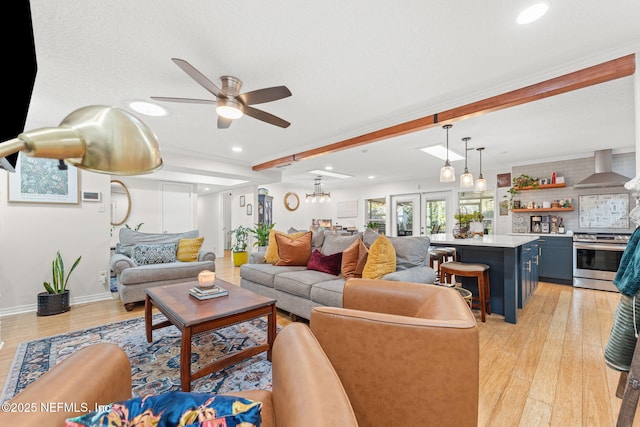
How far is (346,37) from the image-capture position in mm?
1830

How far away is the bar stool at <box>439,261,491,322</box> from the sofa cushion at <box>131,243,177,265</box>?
3675mm

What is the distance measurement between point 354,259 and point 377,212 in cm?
557

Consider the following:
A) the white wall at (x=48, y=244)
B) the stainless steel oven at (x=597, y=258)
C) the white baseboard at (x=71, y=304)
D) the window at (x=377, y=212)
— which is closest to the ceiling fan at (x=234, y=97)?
the white wall at (x=48, y=244)

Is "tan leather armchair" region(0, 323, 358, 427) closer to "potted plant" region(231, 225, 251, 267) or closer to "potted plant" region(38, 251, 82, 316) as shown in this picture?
"potted plant" region(38, 251, 82, 316)

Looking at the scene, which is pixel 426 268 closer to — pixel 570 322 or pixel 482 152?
pixel 570 322

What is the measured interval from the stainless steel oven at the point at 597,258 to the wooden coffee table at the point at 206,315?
5008 mm

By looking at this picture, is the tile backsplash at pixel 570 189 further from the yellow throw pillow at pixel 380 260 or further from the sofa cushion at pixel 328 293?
the sofa cushion at pixel 328 293

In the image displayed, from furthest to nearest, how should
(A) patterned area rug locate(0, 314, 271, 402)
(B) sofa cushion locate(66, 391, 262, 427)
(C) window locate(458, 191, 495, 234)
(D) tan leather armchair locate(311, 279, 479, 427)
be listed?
(C) window locate(458, 191, 495, 234)
(A) patterned area rug locate(0, 314, 271, 402)
(D) tan leather armchair locate(311, 279, 479, 427)
(B) sofa cushion locate(66, 391, 262, 427)

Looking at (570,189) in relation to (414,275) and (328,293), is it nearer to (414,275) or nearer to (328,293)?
(414,275)

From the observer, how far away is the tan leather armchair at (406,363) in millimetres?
922

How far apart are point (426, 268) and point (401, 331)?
195 cm

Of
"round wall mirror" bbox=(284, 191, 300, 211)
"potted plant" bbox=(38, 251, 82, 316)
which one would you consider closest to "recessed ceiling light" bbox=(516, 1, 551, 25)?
"potted plant" bbox=(38, 251, 82, 316)

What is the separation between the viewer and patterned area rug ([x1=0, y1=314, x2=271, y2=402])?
1809 mm

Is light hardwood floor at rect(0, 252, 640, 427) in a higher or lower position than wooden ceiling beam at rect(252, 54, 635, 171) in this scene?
lower
